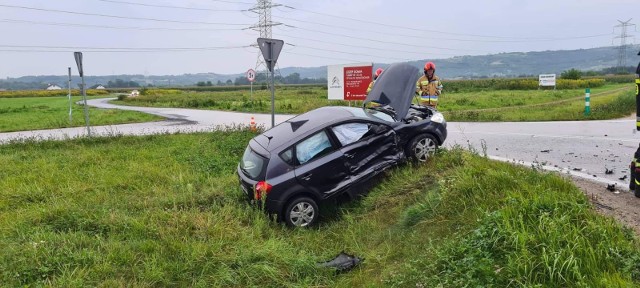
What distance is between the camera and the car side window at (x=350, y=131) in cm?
668

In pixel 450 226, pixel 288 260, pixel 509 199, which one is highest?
pixel 509 199

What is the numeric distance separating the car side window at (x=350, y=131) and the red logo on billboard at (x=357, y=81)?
29.8ft

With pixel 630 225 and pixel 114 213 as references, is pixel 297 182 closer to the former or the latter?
pixel 114 213

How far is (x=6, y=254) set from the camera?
192 inches

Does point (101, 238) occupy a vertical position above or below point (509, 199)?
below

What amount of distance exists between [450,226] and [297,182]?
7.56ft

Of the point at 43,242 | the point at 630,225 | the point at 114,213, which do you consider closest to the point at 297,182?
the point at 114,213

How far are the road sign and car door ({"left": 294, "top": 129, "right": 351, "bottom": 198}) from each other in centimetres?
391

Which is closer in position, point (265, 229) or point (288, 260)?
point (288, 260)

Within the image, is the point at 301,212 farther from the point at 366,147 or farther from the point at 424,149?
the point at 424,149

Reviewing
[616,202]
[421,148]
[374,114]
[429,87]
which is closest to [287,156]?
[374,114]

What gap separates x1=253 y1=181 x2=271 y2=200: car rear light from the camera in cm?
615

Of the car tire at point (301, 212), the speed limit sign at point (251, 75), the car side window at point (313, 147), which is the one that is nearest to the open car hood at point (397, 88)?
the car side window at point (313, 147)

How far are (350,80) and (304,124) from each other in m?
9.68
